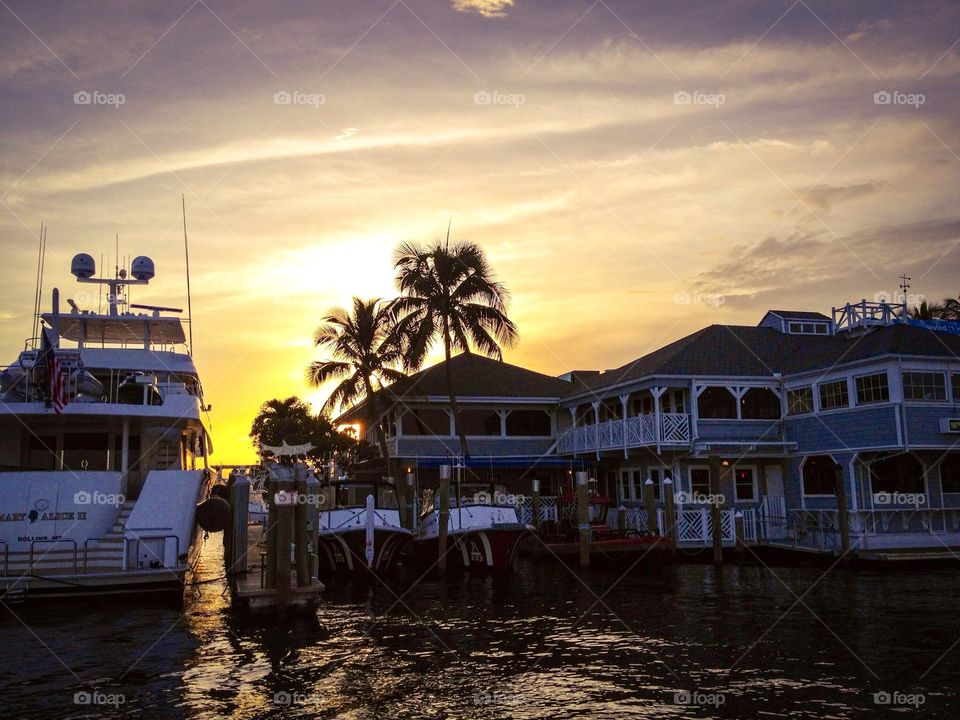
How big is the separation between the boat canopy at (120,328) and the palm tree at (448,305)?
42.2 feet

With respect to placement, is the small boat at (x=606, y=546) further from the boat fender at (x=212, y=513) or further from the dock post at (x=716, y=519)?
the boat fender at (x=212, y=513)

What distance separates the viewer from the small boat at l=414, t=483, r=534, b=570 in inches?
1030

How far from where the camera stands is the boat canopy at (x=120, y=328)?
23.8 m

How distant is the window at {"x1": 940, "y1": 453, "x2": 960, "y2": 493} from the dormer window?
10265 mm

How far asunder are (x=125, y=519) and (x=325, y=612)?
5.07 meters

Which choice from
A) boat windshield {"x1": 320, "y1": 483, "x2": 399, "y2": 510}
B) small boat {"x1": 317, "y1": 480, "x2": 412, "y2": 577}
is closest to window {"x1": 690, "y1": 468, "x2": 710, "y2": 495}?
boat windshield {"x1": 320, "y1": 483, "x2": 399, "y2": 510}

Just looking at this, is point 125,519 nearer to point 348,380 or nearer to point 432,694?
point 432,694

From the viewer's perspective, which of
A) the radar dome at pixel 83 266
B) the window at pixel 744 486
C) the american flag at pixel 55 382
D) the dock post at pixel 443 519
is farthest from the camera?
the window at pixel 744 486

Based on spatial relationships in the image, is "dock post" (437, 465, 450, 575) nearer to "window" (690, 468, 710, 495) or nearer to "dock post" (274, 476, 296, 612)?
"dock post" (274, 476, 296, 612)

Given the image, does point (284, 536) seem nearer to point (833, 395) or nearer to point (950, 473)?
point (833, 395)

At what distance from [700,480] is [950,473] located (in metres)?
8.08

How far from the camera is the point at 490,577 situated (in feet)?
84.8

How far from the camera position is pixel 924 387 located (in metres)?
26.4

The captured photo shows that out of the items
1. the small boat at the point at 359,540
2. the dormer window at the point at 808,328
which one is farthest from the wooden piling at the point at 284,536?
the dormer window at the point at 808,328
